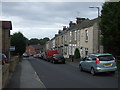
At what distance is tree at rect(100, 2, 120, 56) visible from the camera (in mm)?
20156

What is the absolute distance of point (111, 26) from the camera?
20406mm

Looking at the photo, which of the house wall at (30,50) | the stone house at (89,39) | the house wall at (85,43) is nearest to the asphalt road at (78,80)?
the stone house at (89,39)

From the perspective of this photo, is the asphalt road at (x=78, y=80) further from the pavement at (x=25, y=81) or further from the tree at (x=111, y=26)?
the tree at (x=111, y=26)

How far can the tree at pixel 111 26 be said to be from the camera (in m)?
20.2

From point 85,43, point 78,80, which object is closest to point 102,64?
point 78,80

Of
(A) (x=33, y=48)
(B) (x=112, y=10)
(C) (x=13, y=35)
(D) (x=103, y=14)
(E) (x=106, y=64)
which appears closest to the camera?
(E) (x=106, y=64)

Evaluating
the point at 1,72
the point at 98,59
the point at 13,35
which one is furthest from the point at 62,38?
the point at 1,72

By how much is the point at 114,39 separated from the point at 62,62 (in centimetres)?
1333

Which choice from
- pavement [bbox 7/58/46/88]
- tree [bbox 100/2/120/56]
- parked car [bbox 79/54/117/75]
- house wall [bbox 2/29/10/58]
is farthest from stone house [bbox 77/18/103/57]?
pavement [bbox 7/58/46/88]

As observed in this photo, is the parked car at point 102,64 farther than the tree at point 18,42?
No

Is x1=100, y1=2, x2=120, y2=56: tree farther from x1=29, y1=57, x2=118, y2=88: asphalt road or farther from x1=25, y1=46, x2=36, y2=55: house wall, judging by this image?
x1=25, y1=46, x2=36, y2=55: house wall

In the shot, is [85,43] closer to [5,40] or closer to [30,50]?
[5,40]

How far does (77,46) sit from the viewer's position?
1615 inches

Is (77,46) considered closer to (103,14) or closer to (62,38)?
(62,38)
